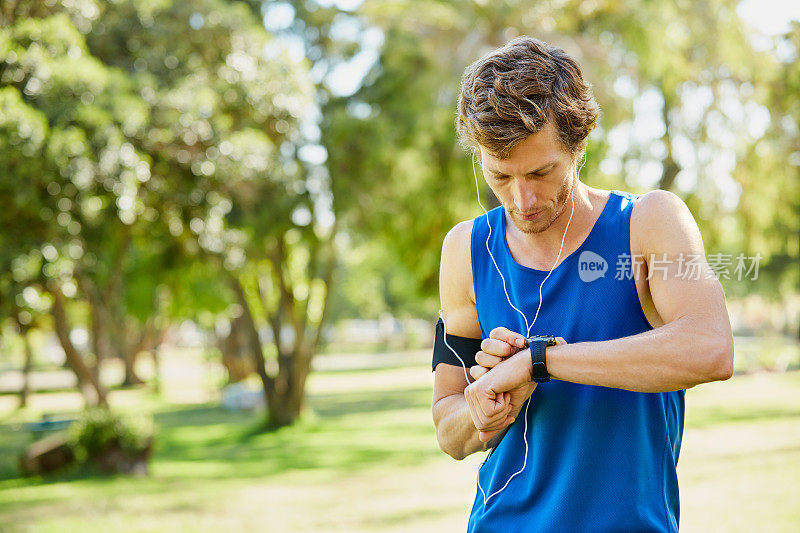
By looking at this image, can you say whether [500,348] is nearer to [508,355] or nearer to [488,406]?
[508,355]

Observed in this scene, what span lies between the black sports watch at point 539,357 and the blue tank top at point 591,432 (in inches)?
4.2

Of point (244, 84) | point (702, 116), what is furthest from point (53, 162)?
point (702, 116)

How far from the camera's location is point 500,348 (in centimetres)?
189

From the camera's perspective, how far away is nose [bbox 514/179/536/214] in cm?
193

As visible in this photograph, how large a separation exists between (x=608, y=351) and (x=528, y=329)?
296 mm

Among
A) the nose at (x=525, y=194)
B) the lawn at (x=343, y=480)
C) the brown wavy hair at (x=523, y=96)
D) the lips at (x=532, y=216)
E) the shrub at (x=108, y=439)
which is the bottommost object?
the lawn at (x=343, y=480)

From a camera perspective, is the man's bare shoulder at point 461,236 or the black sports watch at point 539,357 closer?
the black sports watch at point 539,357

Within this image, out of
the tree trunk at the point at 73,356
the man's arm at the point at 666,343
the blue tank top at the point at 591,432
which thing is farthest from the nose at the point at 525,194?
the tree trunk at the point at 73,356

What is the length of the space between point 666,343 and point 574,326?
9.6 inches

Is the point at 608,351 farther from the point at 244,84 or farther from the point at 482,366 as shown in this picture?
the point at 244,84

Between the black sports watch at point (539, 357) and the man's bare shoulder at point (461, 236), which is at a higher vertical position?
the man's bare shoulder at point (461, 236)

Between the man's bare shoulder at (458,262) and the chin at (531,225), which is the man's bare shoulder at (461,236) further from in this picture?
the chin at (531,225)

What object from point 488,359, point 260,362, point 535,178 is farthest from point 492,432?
point 260,362

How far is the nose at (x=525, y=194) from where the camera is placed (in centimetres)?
193
